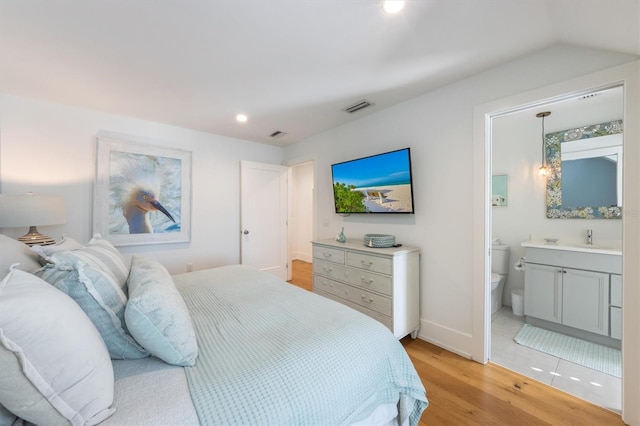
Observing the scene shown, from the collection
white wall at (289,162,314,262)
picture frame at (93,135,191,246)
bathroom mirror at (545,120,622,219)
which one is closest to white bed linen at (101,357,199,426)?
picture frame at (93,135,191,246)

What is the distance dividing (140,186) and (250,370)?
122 inches

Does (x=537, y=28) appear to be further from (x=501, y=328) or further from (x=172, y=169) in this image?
(x=172, y=169)

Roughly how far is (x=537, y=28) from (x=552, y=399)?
2438 mm

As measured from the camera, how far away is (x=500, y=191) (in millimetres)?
3418

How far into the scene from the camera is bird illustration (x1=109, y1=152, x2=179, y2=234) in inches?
118

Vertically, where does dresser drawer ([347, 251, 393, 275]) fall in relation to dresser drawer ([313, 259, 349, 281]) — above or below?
above

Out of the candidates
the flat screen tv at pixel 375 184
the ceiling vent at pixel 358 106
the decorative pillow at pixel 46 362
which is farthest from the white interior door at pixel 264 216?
the decorative pillow at pixel 46 362

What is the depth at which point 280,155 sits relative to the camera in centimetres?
449

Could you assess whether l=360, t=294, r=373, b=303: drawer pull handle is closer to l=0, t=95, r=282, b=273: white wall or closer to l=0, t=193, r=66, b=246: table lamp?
l=0, t=95, r=282, b=273: white wall

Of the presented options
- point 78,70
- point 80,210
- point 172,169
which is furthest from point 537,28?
point 80,210

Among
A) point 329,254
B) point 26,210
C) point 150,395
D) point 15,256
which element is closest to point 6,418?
point 150,395

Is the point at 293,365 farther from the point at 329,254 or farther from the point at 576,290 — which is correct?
the point at 576,290

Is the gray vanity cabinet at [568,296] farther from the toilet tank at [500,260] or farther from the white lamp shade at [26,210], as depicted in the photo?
the white lamp shade at [26,210]

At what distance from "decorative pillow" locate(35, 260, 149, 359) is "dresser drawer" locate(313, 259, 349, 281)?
2.01 metres
